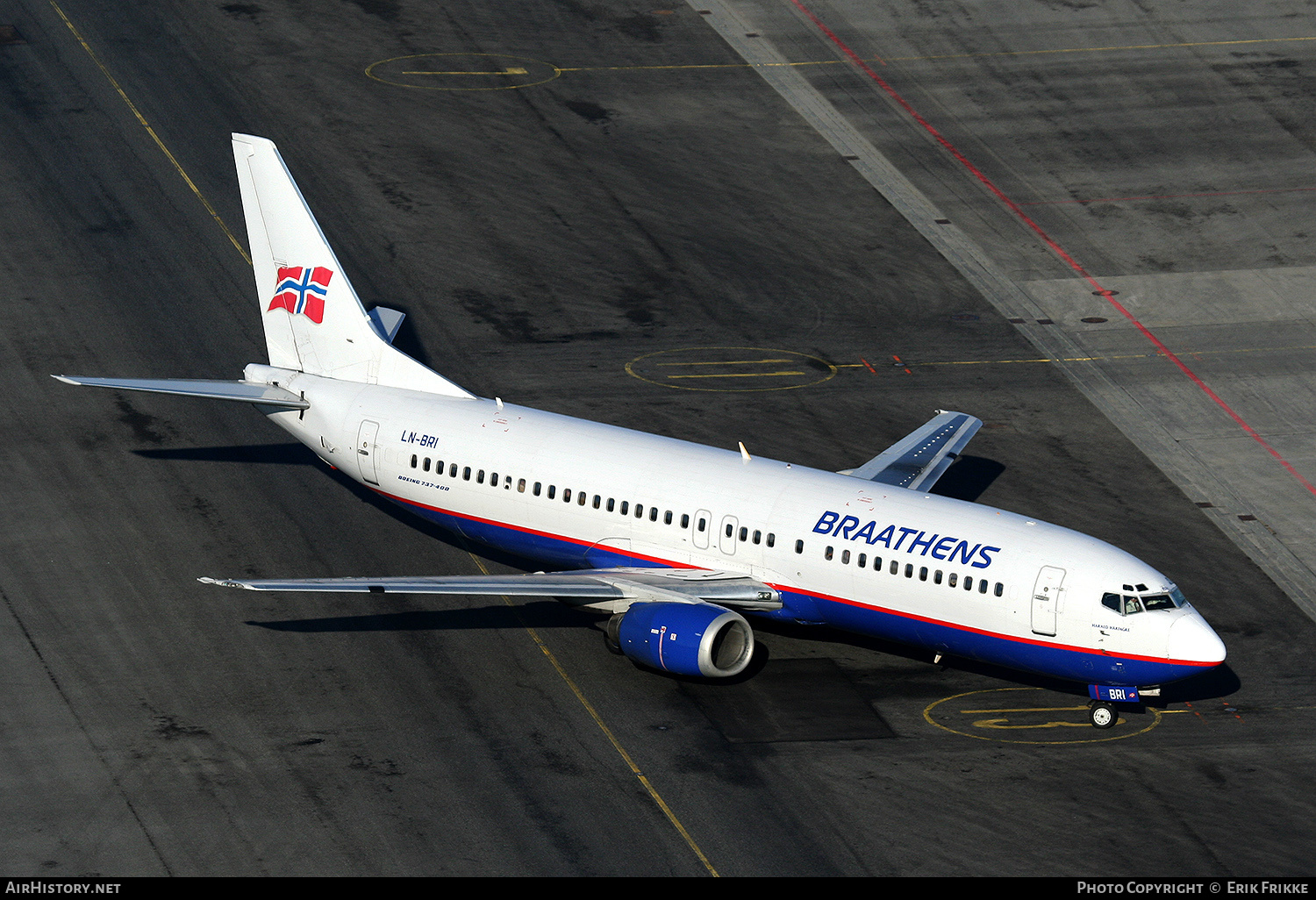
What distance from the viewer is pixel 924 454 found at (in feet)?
180

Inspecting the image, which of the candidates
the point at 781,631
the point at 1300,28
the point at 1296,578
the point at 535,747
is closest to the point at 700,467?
the point at 781,631

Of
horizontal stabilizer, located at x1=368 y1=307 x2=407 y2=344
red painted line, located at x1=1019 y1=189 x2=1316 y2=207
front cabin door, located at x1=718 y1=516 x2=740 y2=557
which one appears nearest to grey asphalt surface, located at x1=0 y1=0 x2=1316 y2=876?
red painted line, located at x1=1019 y1=189 x2=1316 y2=207

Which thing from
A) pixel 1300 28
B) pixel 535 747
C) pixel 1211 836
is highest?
pixel 1300 28

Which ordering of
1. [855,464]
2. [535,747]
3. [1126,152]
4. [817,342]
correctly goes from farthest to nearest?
[1126,152], [817,342], [855,464], [535,747]

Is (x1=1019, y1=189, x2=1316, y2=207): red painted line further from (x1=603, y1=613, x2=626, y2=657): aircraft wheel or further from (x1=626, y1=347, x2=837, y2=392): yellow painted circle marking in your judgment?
(x1=603, y1=613, x2=626, y2=657): aircraft wheel

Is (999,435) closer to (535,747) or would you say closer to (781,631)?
(781,631)

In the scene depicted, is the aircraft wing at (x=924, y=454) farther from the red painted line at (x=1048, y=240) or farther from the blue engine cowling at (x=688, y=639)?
the red painted line at (x=1048, y=240)

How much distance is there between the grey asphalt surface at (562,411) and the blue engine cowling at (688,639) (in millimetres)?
1454

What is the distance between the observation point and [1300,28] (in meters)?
94.2

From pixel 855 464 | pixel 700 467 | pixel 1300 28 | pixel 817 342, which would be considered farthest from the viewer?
pixel 1300 28

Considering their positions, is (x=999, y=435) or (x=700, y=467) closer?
(x=700, y=467)

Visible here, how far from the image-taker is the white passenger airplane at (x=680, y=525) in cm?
4509

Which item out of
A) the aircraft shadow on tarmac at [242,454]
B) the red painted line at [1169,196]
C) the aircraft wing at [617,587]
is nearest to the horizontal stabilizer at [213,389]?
the aircraft shadow on tarmac at [242,454]

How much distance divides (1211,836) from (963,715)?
726 cm
